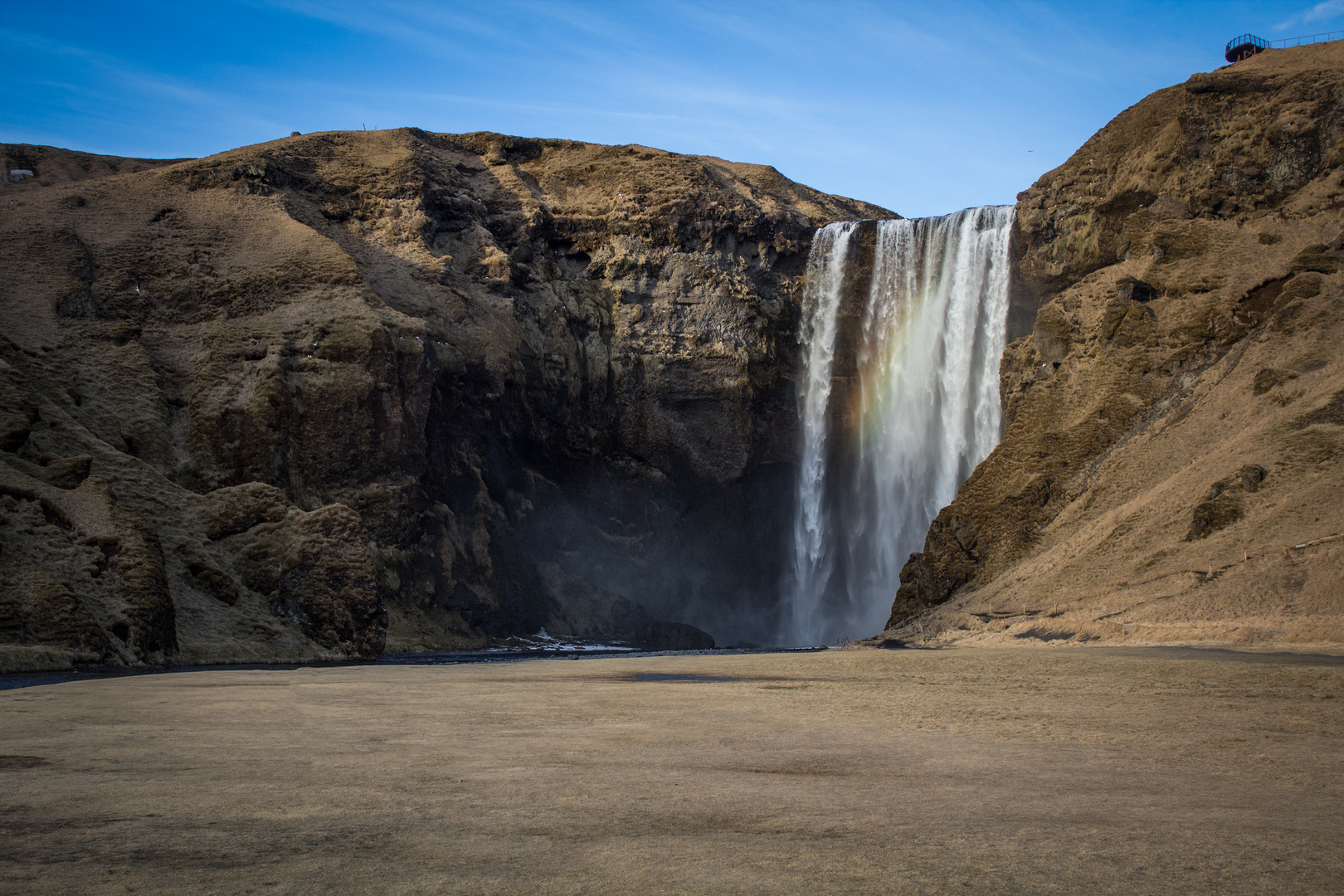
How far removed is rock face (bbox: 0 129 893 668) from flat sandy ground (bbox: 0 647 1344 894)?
1988 cm

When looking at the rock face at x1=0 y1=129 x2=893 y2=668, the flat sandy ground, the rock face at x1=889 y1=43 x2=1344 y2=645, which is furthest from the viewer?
the rock face at x1=0 y1=129 x2=893 y2=668

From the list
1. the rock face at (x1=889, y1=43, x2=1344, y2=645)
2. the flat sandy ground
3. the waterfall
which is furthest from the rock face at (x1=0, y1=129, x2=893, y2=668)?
the flat sandy ground

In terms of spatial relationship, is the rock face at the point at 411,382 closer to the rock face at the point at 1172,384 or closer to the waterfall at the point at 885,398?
the waterfall at the point at 885,398

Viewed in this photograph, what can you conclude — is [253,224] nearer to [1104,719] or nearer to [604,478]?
[604,478]

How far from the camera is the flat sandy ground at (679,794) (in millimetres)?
3857

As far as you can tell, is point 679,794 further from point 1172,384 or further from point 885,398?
point 885,398

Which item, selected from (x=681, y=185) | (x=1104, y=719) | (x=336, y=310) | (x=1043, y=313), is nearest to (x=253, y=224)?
(x=336, y=310)

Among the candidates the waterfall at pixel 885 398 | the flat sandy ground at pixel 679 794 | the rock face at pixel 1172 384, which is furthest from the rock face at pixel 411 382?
the flat sandy ground at pixel 679 794

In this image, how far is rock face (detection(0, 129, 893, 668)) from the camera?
1216 inches

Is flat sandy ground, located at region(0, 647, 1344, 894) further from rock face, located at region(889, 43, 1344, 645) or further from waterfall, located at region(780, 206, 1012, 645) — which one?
waterfall, located at region(780, 206, 1012, 645)

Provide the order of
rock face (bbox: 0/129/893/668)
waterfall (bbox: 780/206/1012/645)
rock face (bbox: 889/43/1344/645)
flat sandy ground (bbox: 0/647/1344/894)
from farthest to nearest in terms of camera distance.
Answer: waterfall (bbox: 780/206/1012/645)
rock face (bbox: 0/129/893/668)
rock face (bbox: 889/43/1344/645)
flat sandy ground (bbox: 0/647/1344/894)

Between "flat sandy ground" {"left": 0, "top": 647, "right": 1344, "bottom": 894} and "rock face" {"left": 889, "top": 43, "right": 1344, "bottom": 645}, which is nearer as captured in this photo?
"flat sandy ground" {"left": 0, "top": 647, "right": 1344, "bottom": 894}

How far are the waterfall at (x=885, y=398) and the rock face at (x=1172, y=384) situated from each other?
312 cm

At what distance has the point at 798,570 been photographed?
171ft
